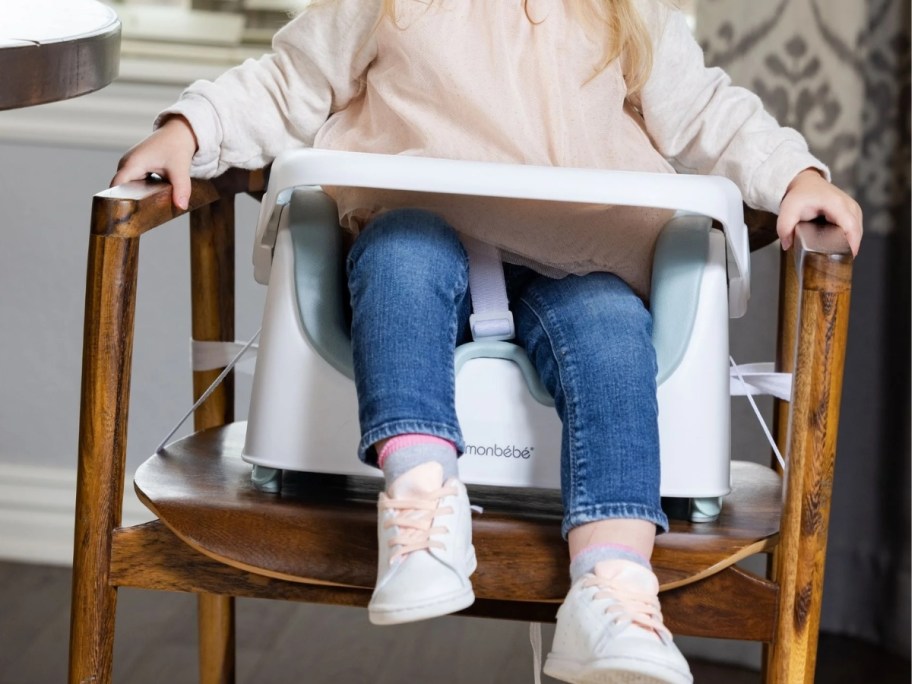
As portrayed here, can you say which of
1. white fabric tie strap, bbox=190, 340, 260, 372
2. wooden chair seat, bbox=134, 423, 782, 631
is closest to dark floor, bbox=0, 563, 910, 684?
white fabric tie strap, bbox=190, 340, 260, 372

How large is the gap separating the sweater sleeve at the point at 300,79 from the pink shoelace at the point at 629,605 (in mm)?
466

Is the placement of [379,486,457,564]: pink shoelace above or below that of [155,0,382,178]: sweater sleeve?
below

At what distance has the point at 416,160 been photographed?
2.66 ft

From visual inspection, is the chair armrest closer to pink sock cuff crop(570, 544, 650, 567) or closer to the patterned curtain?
pink sock cuff crop(570, 544, 650, 567)

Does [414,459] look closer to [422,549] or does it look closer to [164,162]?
[422,549]

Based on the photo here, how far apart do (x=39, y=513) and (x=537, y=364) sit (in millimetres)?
1047

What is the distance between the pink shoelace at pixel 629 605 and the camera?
768mm

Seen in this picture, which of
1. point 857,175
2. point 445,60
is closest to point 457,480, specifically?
point 445,60

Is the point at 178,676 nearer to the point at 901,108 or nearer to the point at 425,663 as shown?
the point at 425,663

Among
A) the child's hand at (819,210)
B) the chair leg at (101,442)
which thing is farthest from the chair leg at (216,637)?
the child's hand at (819,210)

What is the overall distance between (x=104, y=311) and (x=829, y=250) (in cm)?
47

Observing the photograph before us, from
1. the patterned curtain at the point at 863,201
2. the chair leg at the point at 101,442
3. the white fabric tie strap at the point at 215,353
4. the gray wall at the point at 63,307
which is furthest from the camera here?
the gray wall at the point at 63,307

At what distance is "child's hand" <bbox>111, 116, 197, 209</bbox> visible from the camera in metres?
0.90

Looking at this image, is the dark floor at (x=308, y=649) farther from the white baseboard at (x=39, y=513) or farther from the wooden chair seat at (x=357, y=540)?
the wooden chair seat at (x=357, y=540)
